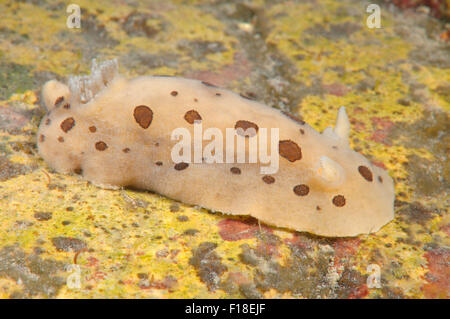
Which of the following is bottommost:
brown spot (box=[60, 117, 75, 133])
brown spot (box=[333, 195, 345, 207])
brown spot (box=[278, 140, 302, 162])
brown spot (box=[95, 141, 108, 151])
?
brown spot (box=[333, 195, 345, 207])

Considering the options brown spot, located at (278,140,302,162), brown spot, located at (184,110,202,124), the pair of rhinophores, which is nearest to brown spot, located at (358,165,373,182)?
the pair of rhinophores

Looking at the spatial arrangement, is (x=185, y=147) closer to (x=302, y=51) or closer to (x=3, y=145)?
(x=3, y=145)

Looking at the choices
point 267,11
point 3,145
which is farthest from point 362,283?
point 267,11

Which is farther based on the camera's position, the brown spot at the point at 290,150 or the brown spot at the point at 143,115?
the brown spot at the point at 143,115

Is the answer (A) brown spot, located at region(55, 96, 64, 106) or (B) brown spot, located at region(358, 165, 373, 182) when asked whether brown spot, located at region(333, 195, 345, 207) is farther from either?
(A) brown spot, located at region(55, 96, 64, 106)

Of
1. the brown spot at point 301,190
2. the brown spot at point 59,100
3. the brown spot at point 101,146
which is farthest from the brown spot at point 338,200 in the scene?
the brown spot at point 59,100

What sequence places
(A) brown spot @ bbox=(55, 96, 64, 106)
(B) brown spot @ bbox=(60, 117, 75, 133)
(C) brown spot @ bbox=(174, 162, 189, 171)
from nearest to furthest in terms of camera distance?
(C) brown spot @ bbox=(174, 162, 189, 171) < (B) brown spot @ bbox=(60, 117, 75, 133) < (A) brown spot @ bbox=(55, 96, 64, 106)

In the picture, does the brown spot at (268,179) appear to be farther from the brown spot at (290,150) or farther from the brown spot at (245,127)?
the brown spot at (245,127)
